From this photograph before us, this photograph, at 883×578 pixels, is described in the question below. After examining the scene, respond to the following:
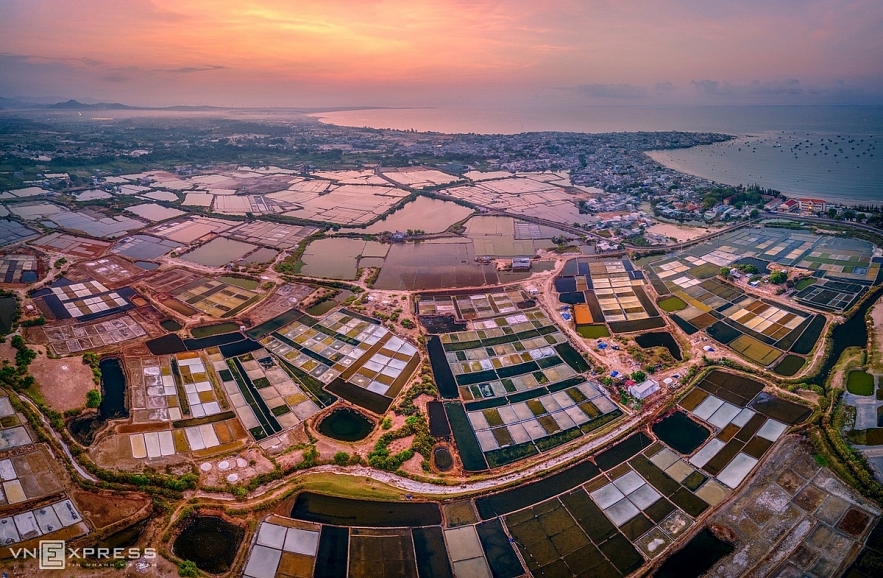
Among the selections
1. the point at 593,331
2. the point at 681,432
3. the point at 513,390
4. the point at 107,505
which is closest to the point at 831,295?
the point at 593,331

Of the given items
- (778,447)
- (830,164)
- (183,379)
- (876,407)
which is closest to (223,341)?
(183,379)

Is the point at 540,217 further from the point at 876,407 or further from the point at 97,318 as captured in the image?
the point at 97,318

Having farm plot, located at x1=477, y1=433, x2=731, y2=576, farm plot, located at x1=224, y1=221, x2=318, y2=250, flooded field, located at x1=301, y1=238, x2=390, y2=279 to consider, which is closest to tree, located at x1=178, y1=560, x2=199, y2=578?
farm plot, located at x1=477, y1=433, x2=731, y2=576

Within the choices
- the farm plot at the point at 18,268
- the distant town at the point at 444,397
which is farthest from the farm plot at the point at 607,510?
the farm plot at the point at 18,268

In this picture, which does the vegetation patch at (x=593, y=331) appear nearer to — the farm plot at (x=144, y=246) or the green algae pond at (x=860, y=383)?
the green algae pond at (x=860, y=383)

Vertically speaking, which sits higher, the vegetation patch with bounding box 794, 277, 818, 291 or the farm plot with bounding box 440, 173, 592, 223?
the farm plot with bounding box 440, 173, 592, 223

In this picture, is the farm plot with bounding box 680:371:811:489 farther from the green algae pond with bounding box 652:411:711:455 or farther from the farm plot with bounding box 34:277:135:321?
the farm plot with bounding box 34:277:135:321

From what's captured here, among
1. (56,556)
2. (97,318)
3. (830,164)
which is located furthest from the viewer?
(830,164)
